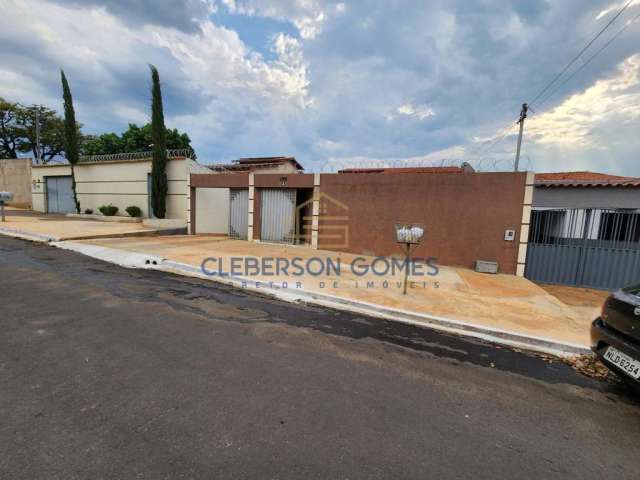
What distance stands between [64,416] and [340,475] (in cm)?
217

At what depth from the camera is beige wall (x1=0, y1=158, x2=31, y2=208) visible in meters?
24.2

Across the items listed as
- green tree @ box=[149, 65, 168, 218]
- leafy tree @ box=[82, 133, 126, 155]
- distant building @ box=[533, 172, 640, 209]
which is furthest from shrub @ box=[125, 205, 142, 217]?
distant building @ box=[533, 172, 640, 209]

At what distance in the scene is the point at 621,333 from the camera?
2.97 metres

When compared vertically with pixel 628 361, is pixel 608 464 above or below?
below

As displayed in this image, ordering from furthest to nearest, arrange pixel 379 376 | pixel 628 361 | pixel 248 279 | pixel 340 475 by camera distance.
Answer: pixel 248 279 < pixel 379 376 < pixel 628 361 < pixel 340 475

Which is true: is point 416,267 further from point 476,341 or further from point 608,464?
point 608,464

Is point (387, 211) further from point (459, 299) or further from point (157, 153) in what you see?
point (157, 153)

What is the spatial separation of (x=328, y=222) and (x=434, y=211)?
3.99 m

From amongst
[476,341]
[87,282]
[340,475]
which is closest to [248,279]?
[87,282]

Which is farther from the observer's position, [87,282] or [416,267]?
[416,267]

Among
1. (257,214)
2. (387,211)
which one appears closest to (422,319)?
(387,211)

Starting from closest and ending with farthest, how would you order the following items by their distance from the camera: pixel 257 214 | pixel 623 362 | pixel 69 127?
pixel 623 362, pixel 257 214, pixel 69 127

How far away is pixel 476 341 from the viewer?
4312 millimetres

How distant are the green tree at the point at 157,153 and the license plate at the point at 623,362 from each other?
19.7 meters
